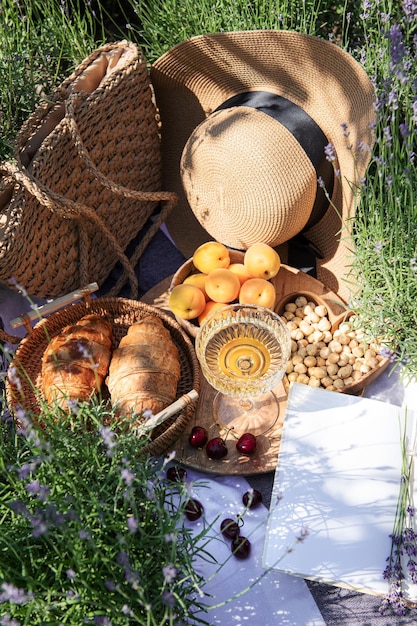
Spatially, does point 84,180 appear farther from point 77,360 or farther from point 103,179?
point 77,360

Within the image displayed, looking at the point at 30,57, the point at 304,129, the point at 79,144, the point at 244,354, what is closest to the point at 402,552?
the point at 244,354

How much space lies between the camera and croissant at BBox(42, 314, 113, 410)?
1356 mm

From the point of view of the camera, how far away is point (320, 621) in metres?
1.23

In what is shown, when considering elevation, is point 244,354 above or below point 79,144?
below

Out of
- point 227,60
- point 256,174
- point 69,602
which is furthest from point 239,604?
point 227,60

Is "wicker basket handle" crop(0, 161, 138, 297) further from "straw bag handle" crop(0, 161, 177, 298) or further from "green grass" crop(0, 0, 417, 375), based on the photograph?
"green grass" crop(0, 0, 417, 375)

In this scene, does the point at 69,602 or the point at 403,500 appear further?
the point at 403,500

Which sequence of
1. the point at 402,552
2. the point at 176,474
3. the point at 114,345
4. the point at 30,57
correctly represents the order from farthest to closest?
the point at 30,57, the point at 114,345, the point at 176,474, the point at 402,552

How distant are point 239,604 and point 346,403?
46cm

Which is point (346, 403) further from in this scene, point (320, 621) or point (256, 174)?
point (256, 174)

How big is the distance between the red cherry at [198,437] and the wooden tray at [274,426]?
0.06ft

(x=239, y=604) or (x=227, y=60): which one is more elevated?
(x=227, y=60)

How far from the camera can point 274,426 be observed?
1.45 meters

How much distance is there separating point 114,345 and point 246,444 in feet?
1.33
